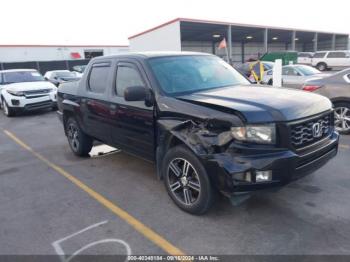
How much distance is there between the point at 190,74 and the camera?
13.2 feet

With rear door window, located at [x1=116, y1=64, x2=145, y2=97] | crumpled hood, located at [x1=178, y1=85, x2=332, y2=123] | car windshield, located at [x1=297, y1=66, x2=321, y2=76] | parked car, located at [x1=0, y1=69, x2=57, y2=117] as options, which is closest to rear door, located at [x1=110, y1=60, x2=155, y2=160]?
rear door window, located at [x1=116, y1=64, x2=145, y2=97]

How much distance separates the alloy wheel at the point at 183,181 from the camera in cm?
328

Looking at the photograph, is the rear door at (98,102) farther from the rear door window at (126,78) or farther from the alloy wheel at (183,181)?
the alloy wheel at (183,181)

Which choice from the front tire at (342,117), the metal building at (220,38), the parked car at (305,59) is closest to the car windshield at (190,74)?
the front tire at (342,117)

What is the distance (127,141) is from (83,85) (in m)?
1.62

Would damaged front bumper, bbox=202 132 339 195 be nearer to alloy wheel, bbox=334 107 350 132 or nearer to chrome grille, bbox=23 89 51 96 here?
alloy wheel, bbox=334 107 350 132

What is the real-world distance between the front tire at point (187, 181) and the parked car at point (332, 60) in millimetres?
29718

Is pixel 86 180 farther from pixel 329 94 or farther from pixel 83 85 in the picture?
pixel 329 94

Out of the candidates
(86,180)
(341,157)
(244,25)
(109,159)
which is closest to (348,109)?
(341,157)

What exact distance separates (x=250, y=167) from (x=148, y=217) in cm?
137

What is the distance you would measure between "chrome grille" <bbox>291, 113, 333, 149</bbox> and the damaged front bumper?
14 cm

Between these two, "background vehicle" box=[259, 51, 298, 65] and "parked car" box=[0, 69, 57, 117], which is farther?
"background vehicle" box=[259, 51, 298, 65]

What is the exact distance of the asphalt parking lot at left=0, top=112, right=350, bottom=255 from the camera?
9.36 ft

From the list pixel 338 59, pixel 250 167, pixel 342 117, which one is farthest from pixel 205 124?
pixel 338 59
